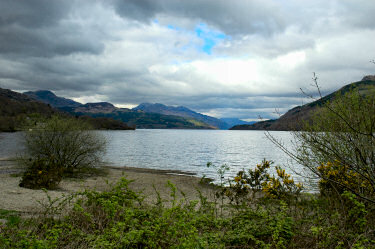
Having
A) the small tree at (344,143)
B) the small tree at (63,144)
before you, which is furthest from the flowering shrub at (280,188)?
the small tree at (63,144)

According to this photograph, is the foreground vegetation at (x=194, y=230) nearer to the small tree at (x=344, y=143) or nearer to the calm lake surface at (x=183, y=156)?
the small tree at (x=344, y=143)

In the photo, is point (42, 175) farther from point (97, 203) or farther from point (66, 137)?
point (97, 203)

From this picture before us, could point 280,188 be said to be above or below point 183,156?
above

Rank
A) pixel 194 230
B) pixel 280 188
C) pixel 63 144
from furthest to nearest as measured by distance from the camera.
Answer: pixel 63 144
pixel 280 188
pixel 194 230

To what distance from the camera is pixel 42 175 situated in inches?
709

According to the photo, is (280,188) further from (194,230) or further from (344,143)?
(194,230)

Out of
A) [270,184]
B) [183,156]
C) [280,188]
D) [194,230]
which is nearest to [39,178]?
[270,184]

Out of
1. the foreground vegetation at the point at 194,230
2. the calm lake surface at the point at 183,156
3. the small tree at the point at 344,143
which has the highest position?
the small tree at the point at 344,143

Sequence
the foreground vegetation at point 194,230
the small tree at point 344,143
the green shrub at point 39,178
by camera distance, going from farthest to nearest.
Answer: the green shrub at point 39,178 < the small tree at point 344,143 < the foreground vegetation at point 194,230

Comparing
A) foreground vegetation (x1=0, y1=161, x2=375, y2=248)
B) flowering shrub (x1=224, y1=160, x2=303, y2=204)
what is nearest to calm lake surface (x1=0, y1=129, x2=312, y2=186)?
flowering shrub (x1=224, y1=160, x2=303, y2=204)

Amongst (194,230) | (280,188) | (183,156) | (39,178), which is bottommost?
(183,156)

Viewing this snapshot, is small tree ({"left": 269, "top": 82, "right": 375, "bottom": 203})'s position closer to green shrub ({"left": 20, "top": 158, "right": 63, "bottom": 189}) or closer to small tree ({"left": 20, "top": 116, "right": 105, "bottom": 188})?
green shrub ({"left": 20, "top": 158, "right": 63, "bottom": 189})

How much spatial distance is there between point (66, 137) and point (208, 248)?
24024 millimetres

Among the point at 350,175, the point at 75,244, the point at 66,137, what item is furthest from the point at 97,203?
the point at 66,137
